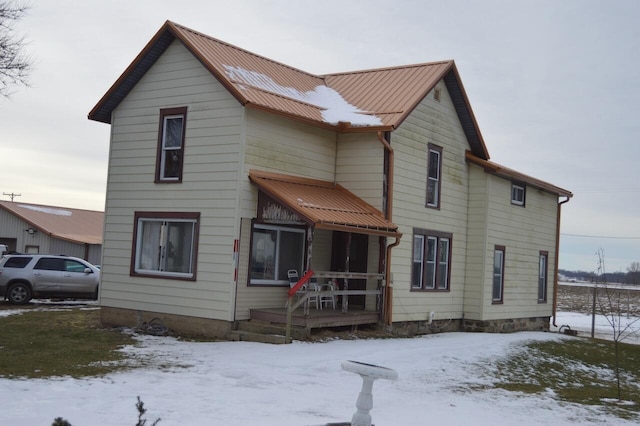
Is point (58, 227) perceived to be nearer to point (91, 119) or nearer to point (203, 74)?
point (91, 119)

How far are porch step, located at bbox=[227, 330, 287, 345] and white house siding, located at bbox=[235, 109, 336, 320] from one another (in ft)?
1.74

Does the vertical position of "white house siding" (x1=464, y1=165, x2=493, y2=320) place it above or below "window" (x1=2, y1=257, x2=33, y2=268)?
above

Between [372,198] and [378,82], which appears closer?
[372,198]

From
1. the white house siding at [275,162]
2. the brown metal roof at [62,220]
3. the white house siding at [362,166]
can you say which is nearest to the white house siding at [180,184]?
the white house siding at [275,162]

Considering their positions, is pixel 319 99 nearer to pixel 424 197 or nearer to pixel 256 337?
pixel 424 197

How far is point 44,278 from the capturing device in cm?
2475

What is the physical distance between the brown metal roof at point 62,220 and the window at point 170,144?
22515mm

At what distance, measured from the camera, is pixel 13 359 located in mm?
12438

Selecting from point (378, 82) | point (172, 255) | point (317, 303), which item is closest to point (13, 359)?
point (172, 255)

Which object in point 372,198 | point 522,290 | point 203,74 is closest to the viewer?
point 203,74

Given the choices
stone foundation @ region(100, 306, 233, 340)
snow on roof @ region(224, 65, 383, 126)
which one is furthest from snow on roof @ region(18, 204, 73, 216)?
snow on roof @ region(224, 65, 383, 126)

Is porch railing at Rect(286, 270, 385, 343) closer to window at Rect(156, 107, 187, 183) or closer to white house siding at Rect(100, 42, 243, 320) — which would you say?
white house siding at Rect(100, 42, 243, 320)

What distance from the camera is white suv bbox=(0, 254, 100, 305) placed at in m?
24.5

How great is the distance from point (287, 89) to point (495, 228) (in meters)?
8.04
